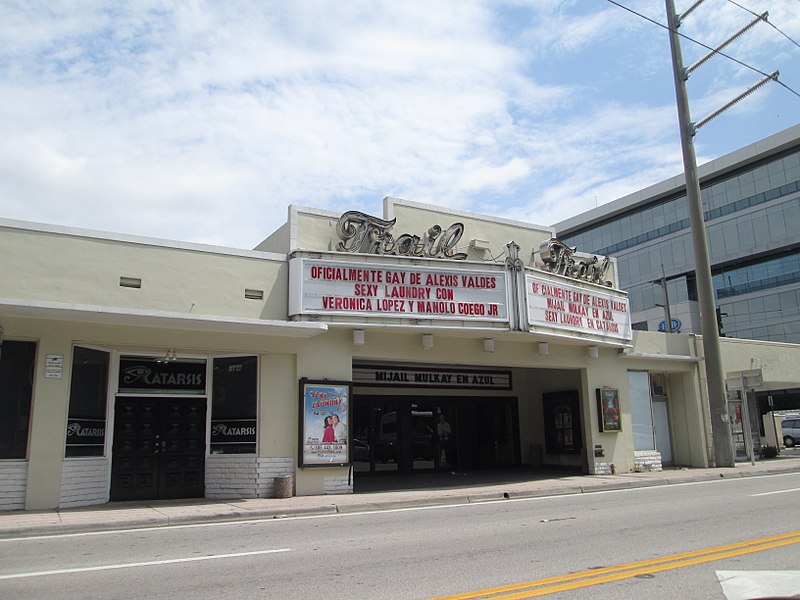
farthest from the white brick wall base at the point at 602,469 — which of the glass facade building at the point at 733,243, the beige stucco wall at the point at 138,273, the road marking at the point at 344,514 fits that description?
the glass facade building at the point at 733,243

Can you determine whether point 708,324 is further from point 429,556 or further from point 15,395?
point 15,395

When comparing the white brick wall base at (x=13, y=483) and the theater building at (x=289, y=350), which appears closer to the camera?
the white brick wall base at (x=13, y=483)

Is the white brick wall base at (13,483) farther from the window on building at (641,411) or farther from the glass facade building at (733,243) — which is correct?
the glass facade building at (733,243)

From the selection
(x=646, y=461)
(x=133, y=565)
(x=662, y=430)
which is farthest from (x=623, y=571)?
(x=662, y=430)

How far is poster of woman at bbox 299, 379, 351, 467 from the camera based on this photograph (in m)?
16.2

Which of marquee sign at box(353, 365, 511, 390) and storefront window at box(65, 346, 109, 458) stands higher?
marquee sign at box(353, 365, 511, 390)

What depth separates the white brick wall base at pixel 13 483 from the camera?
523 inches

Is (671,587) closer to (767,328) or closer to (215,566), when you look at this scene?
(215,566)

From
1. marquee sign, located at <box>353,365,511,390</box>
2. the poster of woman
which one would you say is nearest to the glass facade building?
marquee sign, located at <box>353,365,511,390</box>

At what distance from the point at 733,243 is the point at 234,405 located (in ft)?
186

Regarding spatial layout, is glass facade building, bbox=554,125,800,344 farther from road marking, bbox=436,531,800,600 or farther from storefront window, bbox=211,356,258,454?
road marking, bbox=436,531,800,600

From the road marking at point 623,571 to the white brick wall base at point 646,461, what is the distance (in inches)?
507

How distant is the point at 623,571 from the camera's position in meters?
7.41

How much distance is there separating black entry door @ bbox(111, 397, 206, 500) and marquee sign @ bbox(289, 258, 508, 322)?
3471 millimetres
